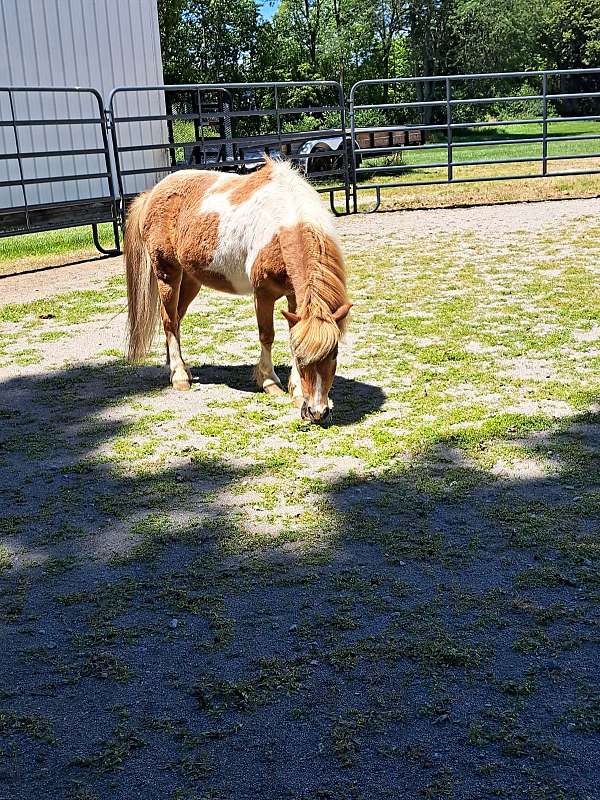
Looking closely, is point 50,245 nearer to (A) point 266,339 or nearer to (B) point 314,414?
(A) point 266,339

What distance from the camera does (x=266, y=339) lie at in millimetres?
4895

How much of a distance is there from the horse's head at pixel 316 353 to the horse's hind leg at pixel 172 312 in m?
1.14

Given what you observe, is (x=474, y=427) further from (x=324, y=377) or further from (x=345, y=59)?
(x=345, y=59)

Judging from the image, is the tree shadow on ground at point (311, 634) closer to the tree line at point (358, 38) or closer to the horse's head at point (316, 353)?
the horse's head at point (316, 353)

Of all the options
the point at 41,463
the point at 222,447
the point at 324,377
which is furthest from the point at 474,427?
the point at 41,463

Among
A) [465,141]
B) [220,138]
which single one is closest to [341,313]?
[220,138]

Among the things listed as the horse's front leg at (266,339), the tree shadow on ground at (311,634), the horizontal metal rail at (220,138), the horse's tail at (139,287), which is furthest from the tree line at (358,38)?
the tree shadow on ground at (311,634)

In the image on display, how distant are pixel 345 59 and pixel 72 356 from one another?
32.8m

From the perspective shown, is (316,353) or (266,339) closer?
(316,353)

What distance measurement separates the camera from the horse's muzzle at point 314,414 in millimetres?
4286

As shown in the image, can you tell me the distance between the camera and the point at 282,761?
2.06 m

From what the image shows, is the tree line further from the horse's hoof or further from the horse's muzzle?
the horse's muzzle

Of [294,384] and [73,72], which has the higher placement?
[73,72]

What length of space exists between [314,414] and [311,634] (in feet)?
6.04
